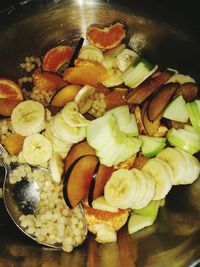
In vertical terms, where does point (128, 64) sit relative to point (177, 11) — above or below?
below

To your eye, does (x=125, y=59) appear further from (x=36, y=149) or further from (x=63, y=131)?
(x=36, y=149)

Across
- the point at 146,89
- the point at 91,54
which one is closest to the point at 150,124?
the point at 146,89

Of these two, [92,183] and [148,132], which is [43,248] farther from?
[148,132]

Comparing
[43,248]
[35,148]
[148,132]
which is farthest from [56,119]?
[43,248]

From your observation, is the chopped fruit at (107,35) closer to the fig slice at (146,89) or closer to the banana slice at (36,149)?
the fig slice at (146,89)

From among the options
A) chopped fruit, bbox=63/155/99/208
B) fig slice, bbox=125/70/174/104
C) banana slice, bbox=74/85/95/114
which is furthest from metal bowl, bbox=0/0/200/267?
banana slice, bbox=74/85/95/114

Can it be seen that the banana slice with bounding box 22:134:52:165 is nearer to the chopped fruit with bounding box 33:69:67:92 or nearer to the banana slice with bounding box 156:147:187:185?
the chopped fruit with bounding box 33:69:67:92
